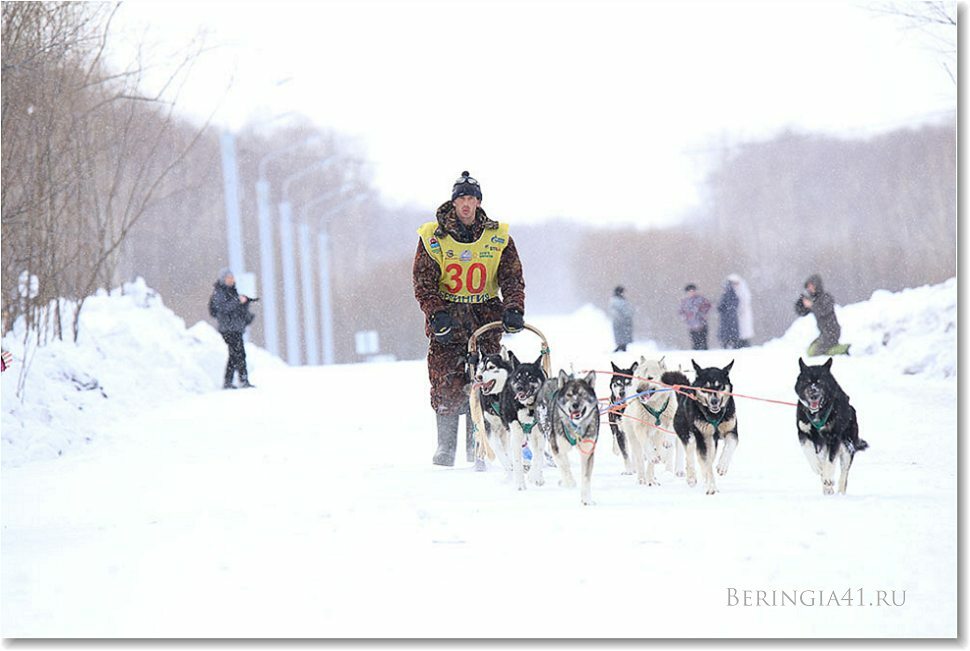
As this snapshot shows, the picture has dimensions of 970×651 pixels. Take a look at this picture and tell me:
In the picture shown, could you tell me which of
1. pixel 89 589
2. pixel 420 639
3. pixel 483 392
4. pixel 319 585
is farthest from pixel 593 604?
pixel 483 392

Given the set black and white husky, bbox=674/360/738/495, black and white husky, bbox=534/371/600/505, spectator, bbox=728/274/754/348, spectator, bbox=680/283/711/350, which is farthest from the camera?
spectator, bbox=728/274/754/348

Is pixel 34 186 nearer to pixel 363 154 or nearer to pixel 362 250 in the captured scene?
pixel 363 154

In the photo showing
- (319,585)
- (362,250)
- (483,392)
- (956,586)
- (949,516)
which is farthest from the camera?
(362,250)

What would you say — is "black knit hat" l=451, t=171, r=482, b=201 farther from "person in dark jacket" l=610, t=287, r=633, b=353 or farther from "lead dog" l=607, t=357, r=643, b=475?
"person in dark jacket" l=610, t=287, r=633, b=353

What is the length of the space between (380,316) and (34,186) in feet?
153

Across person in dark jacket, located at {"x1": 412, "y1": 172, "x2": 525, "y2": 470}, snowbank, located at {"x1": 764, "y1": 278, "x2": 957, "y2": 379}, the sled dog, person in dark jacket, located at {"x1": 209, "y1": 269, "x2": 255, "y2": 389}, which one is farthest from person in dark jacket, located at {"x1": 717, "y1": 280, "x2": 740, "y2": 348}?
the sled dog

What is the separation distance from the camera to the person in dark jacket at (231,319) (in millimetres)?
17212

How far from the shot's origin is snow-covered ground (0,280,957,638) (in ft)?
15.4

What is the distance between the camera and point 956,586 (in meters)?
4.84

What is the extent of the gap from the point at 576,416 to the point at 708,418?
688 millimetres

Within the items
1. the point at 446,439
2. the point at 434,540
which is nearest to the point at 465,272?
the point at 446,439

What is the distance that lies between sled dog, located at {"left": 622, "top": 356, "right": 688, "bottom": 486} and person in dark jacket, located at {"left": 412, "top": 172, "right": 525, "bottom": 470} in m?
1.02

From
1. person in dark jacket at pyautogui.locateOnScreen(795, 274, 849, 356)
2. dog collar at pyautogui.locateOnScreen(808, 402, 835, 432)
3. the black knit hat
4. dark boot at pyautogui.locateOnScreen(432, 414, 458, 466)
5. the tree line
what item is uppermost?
the tree line

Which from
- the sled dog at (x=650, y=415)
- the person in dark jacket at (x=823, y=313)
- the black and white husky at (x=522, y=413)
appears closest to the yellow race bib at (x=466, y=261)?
the black and white husky at (x=522, y=413)
